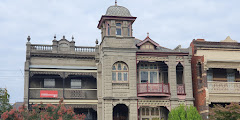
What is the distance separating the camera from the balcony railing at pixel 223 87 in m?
31.6

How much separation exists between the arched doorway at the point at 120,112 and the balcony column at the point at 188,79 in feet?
18.3

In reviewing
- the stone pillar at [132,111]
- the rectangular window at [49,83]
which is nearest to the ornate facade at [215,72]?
the stone pillar at [132,111]

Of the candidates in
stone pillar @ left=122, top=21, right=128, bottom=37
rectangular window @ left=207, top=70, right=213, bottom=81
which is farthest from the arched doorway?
rectangular window @ left=207, top=70, right=213, bottom=81

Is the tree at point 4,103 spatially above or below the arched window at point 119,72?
below

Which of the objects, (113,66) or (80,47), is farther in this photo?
(80,47)

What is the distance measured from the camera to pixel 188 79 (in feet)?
105

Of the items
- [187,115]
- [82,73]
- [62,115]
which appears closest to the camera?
[62,115]

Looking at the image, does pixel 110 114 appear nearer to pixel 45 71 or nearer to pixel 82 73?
pixel 82 73

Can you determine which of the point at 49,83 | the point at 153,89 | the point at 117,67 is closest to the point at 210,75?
the point at 153,89

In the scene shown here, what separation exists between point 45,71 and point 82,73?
3.21 m

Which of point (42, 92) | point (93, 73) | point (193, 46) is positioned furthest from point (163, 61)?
point (42, 92)

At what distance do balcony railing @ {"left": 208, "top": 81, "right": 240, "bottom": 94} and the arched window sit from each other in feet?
24.7

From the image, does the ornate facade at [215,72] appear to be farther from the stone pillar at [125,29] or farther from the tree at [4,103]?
the tree at [4,103]

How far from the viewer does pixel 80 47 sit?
3409 cm
